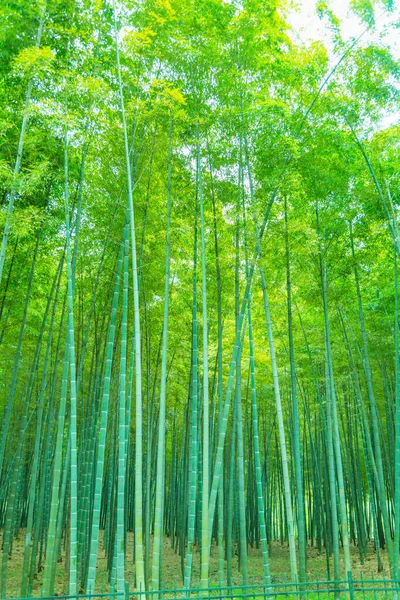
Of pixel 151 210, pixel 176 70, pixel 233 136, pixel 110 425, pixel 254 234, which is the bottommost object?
pixel 110 425

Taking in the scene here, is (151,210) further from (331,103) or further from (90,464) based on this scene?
(90,464)

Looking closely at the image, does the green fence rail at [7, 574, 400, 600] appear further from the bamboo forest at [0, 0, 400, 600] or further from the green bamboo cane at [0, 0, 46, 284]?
the green bamboo cane at [0, 0, 46, 284]

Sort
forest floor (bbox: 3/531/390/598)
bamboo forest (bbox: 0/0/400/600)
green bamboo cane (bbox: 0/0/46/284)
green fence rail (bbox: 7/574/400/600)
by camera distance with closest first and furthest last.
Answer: green fence rail (bbox: 7/574/400/600), green bamboo cane (bbox: 0/0/46/284), bamboo forest (bbox: 0/0/400/600), forest floor (bbox: 3/531/390/598)

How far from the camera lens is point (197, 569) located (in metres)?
9.01

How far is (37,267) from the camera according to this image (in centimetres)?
689

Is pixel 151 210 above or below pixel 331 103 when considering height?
below

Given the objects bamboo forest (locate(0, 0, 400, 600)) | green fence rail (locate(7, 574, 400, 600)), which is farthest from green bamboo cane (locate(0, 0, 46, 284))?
green fence rail (locate(7, 574, 400, 600))

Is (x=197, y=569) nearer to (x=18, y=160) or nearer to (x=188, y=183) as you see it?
(x=188, y=183)

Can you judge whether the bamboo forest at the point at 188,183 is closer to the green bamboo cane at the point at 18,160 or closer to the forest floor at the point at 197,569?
the green bamboo cane at the point at 18,160

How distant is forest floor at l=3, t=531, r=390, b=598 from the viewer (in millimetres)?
7470

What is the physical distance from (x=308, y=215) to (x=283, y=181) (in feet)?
5.07

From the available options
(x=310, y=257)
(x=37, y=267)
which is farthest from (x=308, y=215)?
(x=37, y=267)

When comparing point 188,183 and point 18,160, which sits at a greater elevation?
point 188,183

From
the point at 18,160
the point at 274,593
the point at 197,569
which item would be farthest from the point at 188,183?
the point at 197,569
